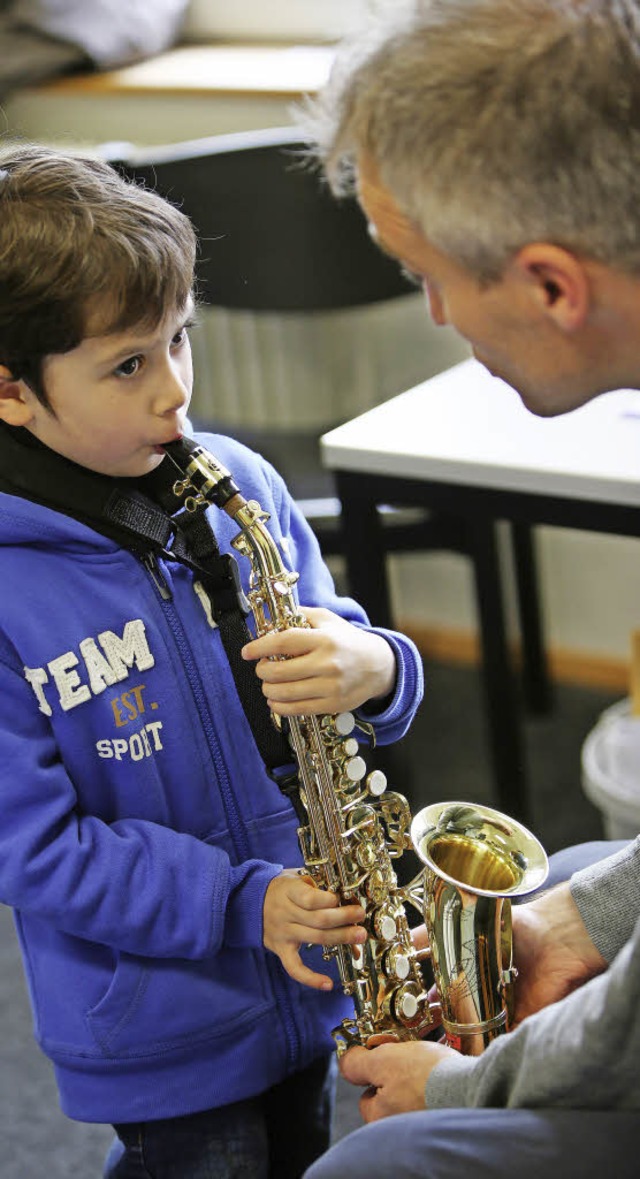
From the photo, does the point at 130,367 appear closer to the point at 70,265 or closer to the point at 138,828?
the point at 70,265

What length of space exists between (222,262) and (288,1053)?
1.51m

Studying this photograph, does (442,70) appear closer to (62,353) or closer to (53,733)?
(62,353)

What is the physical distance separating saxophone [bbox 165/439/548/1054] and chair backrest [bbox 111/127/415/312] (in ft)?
3.78

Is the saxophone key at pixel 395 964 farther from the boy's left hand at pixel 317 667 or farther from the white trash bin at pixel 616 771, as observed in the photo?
the white trash bin at pixel 616 771

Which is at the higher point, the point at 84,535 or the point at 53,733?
the point at 84,535

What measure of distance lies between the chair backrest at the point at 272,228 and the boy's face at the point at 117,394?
1126 mm

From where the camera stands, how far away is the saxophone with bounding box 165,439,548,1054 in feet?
4.39

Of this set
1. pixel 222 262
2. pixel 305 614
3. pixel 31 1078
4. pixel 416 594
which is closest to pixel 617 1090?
pixel 305 614

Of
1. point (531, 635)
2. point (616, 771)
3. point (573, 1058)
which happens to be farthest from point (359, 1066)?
point (531, 635)

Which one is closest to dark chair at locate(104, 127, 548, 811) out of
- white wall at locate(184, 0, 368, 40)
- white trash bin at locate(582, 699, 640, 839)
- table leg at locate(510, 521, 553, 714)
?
white trash bin at locate(582, 699, 640, 839)

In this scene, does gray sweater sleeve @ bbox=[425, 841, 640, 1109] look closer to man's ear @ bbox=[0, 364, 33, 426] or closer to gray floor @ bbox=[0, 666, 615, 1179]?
man's ear @ bbox=[0, 364, 33, 426]

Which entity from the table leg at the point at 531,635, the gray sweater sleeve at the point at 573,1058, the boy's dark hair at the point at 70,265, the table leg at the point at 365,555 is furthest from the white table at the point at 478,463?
the table leg at the point at 531,635

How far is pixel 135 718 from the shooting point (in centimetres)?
132

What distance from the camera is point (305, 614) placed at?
1365mm
